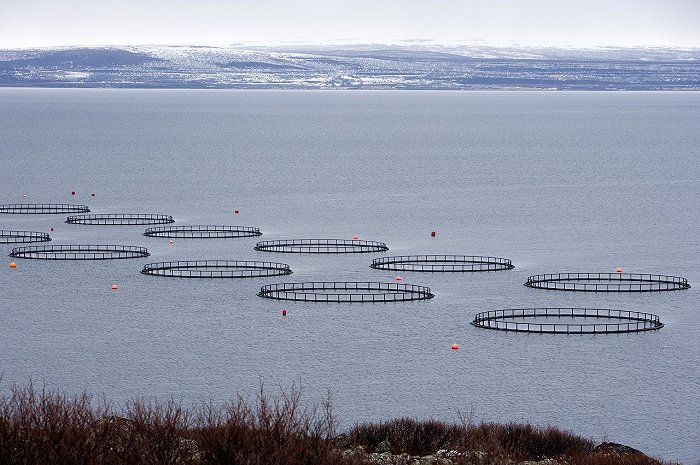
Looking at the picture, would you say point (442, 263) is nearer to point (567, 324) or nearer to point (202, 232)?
point (567, 324)

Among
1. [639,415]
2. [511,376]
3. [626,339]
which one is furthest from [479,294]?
[639,415]

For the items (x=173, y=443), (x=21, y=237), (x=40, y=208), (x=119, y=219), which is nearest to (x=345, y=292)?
(x=21, y=237)

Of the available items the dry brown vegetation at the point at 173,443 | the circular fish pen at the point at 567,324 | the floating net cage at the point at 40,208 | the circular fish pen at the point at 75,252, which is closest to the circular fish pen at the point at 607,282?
the circular fish pen at the point at 567,324

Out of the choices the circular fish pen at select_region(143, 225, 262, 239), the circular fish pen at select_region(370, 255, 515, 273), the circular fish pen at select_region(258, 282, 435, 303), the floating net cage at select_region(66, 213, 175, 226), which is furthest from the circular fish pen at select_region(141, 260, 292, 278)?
the floating net cage at select_region(66, 213, 175, 226)

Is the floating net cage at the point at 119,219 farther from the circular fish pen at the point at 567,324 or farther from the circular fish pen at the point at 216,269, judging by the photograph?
the circular fish pen at the point at 567,324

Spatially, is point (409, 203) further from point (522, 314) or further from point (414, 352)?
point (414, 352)

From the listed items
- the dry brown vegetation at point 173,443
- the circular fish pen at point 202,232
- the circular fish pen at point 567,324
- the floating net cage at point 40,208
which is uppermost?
the dry brown vegetation at point 173,443

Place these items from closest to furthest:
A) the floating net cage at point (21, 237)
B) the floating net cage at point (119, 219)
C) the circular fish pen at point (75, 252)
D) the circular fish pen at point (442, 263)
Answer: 1. the circular fish pen at point (442, 263)
2. the circular fish pen at point (75, 252)
3. the floating net cage at point (21, 237)
4. the floating net cage at point (119, 219)
